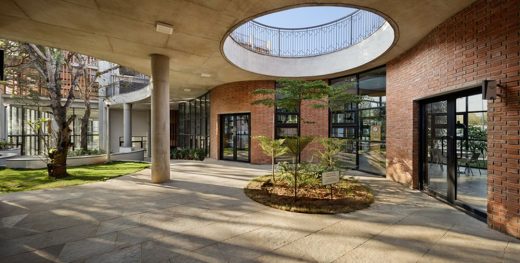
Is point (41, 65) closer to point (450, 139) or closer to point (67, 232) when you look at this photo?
point (67, 232)

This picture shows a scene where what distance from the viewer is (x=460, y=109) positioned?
194 inches

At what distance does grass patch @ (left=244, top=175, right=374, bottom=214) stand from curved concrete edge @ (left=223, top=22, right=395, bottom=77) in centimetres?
396

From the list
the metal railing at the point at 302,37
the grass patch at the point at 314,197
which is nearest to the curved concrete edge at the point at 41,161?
the grass patch at the point at 314,197

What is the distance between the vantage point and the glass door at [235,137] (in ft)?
39.6

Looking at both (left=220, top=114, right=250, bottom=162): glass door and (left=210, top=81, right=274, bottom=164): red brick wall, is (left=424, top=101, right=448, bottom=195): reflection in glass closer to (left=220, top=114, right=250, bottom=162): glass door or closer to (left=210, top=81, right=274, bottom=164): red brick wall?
(left=210, top=81, right=274, bottom=164): red brick wall

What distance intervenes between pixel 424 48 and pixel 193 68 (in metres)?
6.99

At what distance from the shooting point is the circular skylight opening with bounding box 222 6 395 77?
8.30m

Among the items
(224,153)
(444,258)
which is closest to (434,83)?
(444,258)

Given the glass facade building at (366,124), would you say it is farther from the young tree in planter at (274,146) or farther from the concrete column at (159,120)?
the concrete column at (159,120)

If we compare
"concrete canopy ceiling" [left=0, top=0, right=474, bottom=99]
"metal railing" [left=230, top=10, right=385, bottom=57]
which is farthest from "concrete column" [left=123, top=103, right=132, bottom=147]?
"metal railing" [left=230, top=10, right=385, bottom=57]

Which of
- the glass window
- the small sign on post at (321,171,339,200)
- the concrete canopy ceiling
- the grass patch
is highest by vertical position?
the concrete canopy ceiling

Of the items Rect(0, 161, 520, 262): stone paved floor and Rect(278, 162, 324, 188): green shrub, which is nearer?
Rect(0, 161, 520, 262): stone paved floor

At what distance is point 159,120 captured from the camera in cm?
698

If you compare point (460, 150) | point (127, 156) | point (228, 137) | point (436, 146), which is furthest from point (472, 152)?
point (127, 156)
